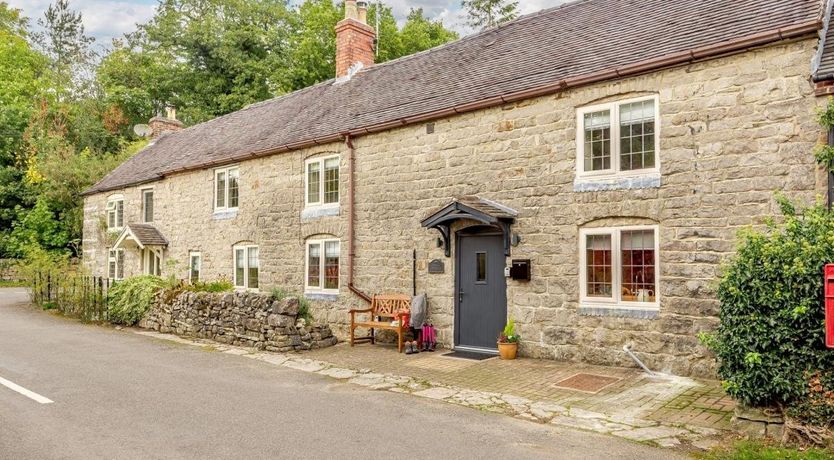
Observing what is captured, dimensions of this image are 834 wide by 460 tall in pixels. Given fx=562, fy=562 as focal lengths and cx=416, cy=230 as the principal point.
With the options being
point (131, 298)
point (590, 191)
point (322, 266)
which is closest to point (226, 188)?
point (131, 298)

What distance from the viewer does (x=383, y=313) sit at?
12281 millimetres

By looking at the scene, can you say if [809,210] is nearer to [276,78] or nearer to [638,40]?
[638,40]

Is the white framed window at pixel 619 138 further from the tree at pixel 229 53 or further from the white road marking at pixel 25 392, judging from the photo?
the tree at pixel 229 53

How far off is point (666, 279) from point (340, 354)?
251 inches

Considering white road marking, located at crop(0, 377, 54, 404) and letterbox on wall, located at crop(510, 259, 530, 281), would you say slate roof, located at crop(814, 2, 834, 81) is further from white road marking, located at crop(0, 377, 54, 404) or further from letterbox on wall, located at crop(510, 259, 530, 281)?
white road marking, located at crop(0, 377, 54, 404)

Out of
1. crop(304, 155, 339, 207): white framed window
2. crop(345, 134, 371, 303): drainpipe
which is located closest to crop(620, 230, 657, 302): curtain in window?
crop(345, 134, 371, 303): drainpipe

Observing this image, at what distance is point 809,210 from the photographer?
6016 mm

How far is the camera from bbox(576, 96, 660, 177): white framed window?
9312 mm

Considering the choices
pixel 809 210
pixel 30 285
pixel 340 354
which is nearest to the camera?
pixel 809 210

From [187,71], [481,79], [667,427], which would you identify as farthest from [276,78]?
[667,427]

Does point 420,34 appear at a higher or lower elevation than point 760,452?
higher

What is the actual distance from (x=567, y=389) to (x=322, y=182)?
28.6 feet

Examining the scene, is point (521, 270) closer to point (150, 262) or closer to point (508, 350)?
point (508, 350)

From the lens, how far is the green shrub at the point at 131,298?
53.1 ft
